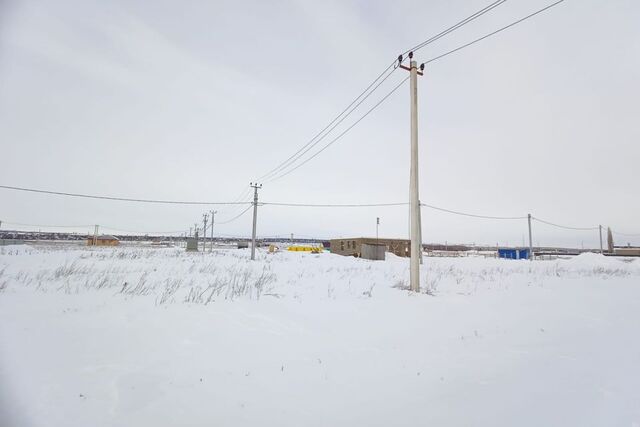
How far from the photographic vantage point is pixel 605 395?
118 inches

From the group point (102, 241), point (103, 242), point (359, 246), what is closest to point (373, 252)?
point (359, 246)

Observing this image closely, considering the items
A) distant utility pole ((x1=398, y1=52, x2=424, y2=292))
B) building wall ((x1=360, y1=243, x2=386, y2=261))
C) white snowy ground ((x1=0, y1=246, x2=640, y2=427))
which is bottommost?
white snowy ground ((x1=0, y1=246, x2=640, y2=427))

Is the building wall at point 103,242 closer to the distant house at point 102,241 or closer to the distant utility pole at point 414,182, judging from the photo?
the distant house at point 102,241

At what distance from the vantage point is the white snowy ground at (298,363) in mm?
2545

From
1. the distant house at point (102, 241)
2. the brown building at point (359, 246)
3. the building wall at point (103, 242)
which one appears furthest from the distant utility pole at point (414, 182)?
the building wall at point (103, 242)

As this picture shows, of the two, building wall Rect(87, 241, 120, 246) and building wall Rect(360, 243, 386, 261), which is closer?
building wall Rect(360, 243, 386, 261)


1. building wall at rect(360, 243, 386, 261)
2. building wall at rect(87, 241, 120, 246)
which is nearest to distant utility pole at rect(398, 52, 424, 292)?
building wall at rect(360, 243, 386, 261)

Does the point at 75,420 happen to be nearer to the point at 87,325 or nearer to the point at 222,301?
the point at 87,325

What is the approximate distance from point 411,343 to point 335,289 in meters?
4.53

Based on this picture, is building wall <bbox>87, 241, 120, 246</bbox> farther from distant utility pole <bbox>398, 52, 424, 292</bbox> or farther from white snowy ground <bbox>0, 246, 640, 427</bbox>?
distant utility pole <bbox>398, 52, 424, 292</bbox>

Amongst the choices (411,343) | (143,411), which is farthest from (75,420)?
(411,343)

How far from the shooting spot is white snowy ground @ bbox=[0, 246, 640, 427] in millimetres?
2545

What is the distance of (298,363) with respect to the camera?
3637 millimetres

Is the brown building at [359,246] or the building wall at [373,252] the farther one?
the brown building at [359,246]
